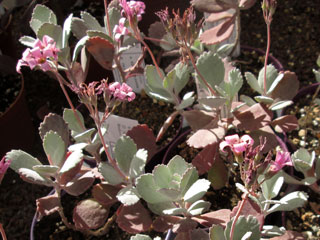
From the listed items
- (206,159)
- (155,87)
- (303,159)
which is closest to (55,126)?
(155,87)

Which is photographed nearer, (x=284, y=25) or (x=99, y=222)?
(x=99, y=222)

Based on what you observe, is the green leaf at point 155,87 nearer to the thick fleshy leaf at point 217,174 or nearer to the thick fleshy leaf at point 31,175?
the thick fleshy leaf at point 217,174

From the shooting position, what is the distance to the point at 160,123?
1396 millimetres

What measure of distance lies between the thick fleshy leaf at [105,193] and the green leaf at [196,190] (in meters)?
0.22

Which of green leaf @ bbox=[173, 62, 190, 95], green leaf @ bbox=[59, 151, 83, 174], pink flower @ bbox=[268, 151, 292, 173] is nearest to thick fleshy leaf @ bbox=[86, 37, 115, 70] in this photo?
green leaf @ bbox=[173, 62, 190, 95]

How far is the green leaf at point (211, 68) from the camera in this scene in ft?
3.33

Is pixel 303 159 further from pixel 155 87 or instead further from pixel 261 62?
pixel 261 62

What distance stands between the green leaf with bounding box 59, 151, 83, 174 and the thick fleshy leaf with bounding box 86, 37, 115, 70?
0.97 ft

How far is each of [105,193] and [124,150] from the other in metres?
0.11

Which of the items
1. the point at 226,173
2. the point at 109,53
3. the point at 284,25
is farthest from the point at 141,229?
the point at 284,25

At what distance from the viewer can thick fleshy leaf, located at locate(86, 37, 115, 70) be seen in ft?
3.55

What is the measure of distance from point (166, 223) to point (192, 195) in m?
0.12

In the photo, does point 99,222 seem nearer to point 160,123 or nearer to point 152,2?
point 160,123

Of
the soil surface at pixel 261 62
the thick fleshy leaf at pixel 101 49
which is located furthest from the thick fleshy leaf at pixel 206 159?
the soil surface at pixel 261 62
